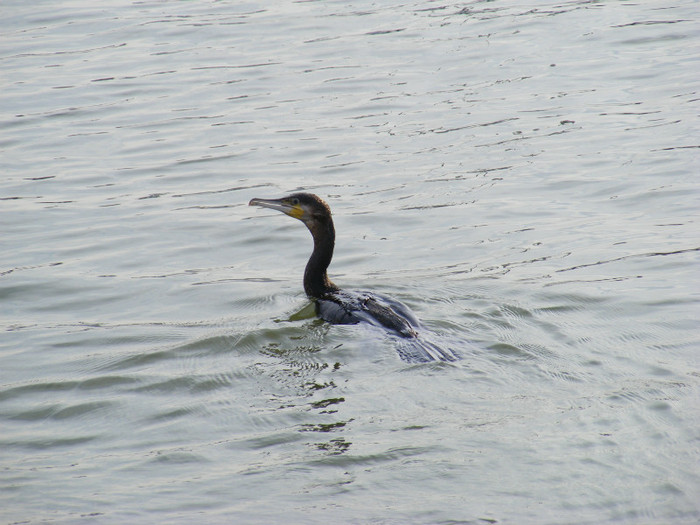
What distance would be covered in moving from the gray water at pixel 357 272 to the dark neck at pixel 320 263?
0.74 feet

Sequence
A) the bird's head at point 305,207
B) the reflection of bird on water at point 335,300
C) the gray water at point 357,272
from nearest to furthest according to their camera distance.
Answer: the gray water at point 357,272, the reflection of bird on water at point 335,300, the bird's head at point 305,207

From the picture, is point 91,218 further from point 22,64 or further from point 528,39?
point 528,39

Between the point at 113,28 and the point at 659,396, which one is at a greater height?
the point at 113,28

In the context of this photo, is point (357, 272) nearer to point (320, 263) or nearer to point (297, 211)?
point (320, 263)

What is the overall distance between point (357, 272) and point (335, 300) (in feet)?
3.74

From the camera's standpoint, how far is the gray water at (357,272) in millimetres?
5363

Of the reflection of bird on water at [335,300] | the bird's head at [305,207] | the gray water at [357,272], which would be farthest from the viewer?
the bird's head at [305,207]

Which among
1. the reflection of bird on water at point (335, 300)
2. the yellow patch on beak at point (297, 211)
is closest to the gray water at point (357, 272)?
the reflection of bird on water at point (335, 300)

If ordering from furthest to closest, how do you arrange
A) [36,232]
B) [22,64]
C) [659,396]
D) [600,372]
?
[22,64], [36,232], [600,372], [659,396]

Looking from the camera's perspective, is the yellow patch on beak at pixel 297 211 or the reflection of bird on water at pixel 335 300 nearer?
the reflection of bird on water at pixel 335 300

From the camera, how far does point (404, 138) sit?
12852mm

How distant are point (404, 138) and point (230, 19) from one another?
27.4 feet

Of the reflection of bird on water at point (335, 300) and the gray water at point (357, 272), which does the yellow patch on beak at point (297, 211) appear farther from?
the gray water at point (357, 272)

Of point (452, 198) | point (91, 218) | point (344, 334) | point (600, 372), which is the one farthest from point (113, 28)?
point (600, 372)
